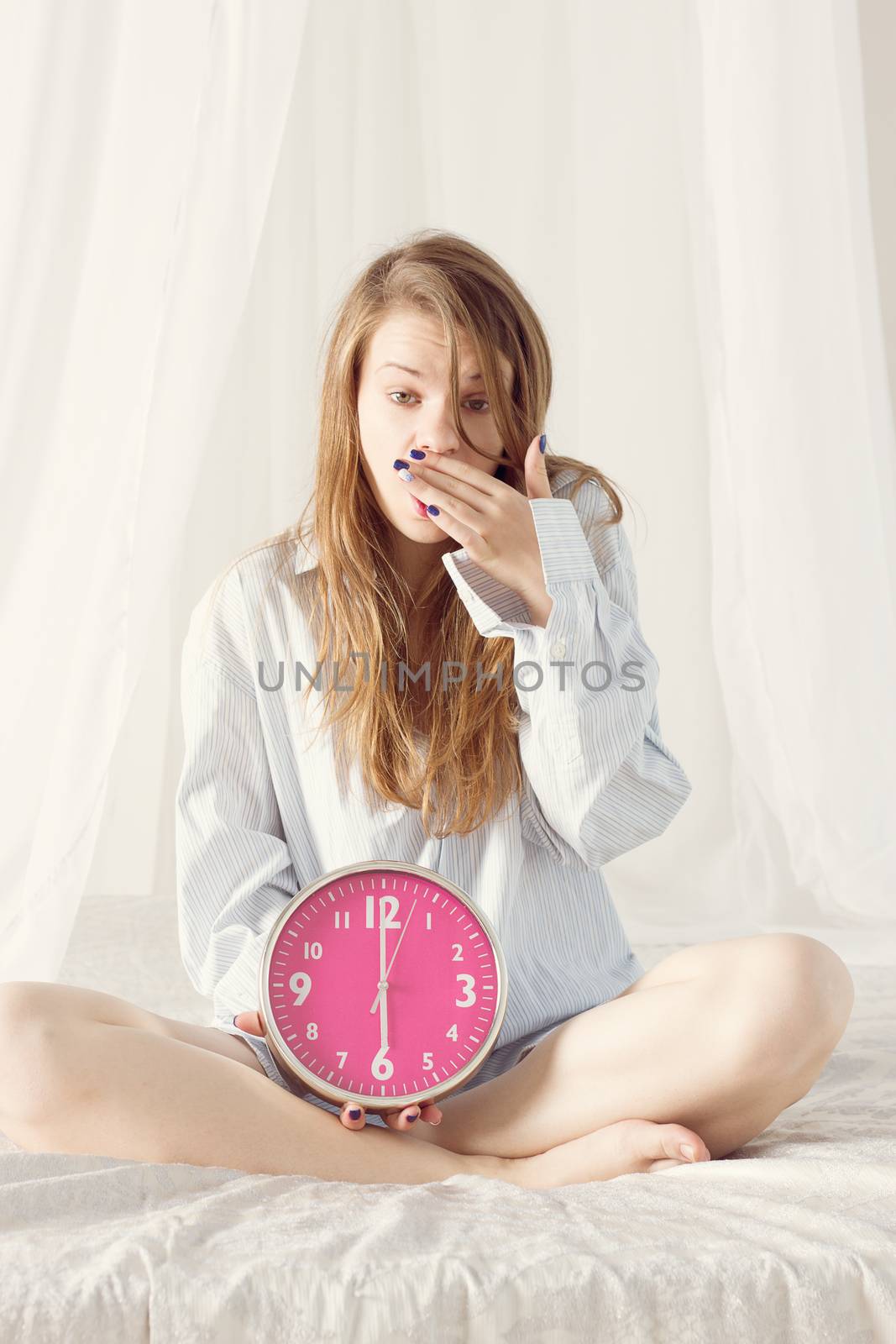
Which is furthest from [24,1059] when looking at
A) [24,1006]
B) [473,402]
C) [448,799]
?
[473,402]

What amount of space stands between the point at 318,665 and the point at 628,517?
118 cm

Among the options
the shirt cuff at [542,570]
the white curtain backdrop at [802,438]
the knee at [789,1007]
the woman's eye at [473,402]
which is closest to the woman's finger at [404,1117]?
the knee at [789,1007]

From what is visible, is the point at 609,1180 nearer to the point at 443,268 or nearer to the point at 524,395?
the point at 524,395

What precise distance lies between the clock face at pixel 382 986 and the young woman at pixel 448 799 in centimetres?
3

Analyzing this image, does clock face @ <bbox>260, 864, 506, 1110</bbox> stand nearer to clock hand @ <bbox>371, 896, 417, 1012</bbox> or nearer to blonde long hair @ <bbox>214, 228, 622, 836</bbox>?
clock hand @ <bbox>371, 896, 417, 1012</bbox>

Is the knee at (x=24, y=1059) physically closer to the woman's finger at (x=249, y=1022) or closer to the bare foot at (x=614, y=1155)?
the woman's finger at (x=249, y=1022)

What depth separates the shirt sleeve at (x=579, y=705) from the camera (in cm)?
115

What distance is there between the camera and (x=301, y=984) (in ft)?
3.51

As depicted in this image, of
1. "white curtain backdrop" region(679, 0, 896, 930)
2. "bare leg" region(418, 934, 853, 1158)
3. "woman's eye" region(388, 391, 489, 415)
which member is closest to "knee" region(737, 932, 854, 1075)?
"bare leg" region(418, 934, 853, 1158)

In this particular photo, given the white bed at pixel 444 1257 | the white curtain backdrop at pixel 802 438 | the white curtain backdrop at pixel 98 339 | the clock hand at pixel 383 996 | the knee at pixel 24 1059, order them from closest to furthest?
the white bed at pixel 444 1257 < the knee at pixel 24 1059 < the clock hand at pixel 383 996 < the white curtain backdrop at pixel 98 339 < the white curtain backdrop at pixel 802 438

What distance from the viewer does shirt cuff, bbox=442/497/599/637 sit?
1159 millimetres

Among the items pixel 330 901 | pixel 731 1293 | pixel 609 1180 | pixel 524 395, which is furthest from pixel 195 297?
pixel 731 1293

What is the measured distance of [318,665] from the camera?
129 cm

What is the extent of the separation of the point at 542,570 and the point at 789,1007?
426 millimetres
